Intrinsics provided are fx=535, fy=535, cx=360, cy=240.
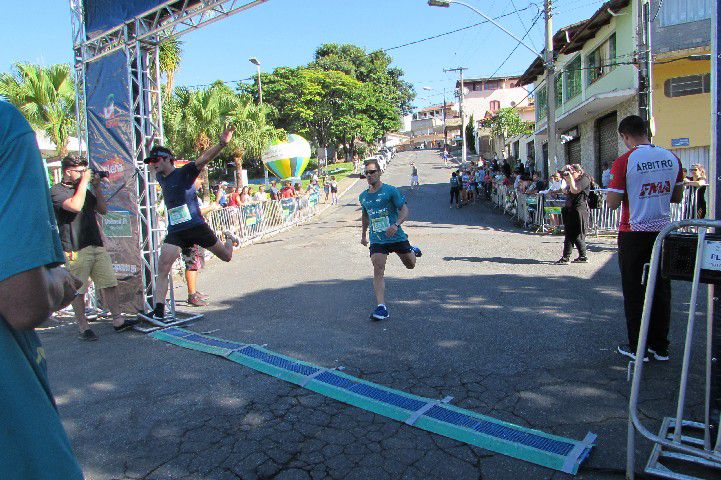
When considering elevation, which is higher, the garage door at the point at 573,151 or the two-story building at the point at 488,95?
the two-story building at the point at 488,95

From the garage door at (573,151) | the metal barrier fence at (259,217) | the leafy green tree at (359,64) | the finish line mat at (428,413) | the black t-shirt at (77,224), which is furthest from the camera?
the leafy green tree at (359,64)

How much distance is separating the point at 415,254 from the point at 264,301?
7.73 ft

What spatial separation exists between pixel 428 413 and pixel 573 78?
77.6ft

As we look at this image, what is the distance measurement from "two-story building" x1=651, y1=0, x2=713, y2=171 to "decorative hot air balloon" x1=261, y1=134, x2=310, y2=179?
17644 millimetres

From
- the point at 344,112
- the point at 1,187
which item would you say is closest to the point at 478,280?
the point at 1,187

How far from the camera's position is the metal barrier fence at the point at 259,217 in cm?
1438

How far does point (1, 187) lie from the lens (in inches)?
48.9

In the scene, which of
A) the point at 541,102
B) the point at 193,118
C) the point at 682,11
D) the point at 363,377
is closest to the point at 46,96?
the point at 193,118

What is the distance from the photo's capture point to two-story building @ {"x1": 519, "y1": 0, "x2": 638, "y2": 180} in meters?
17.1

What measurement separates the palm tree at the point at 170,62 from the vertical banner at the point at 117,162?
61.2 feet

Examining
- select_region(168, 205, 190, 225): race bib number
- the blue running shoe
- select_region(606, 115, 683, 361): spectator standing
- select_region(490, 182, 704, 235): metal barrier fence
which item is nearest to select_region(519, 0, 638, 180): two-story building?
select_region(490, 182, 704, 235): metal barrier fence

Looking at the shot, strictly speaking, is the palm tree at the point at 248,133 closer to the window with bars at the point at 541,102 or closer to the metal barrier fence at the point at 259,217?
the metal barrier fence at the point at 259,217

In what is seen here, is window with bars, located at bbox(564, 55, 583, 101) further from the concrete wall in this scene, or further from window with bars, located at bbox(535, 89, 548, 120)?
the concrete wall

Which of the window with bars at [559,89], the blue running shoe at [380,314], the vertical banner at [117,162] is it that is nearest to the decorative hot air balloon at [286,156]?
the window with bars at [559,89]
